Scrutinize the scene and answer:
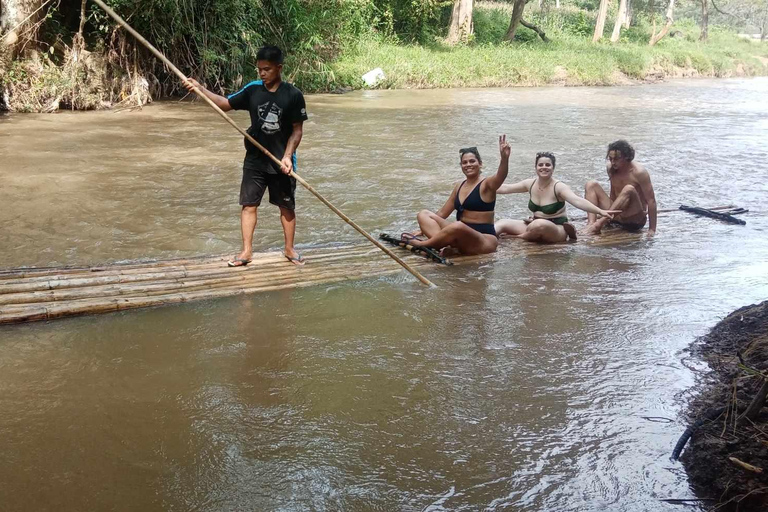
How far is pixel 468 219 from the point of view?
18.5 ft

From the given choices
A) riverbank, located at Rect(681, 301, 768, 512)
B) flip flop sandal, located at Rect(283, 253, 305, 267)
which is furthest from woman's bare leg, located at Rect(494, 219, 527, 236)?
riverbank, located at Rect(681, 301, 768, 512)

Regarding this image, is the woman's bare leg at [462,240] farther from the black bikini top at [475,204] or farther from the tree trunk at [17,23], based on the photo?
the tree trunk at [17,23]

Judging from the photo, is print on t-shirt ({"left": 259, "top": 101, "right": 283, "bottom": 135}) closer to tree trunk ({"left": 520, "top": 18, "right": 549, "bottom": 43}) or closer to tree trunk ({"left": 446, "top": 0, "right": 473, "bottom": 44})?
tree trunk ({"left": 446, "top": 0, "right": 473, "bottom": 44})

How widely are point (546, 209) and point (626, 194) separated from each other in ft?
2.48

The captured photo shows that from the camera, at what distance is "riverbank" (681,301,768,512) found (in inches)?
96.6

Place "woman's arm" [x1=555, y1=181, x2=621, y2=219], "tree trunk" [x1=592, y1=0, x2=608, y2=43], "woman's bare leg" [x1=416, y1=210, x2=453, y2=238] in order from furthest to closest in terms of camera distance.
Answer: "tree trunk" [x1=592, y1=0, x2=608, y2=43]
"woman's arm" [x1=555, y1=181, x2=621, y2=219]
"woman's bare leg" [x1=416, y1=210, x2=453, y2=238]

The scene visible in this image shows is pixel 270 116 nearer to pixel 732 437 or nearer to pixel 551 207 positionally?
pixel 551 207

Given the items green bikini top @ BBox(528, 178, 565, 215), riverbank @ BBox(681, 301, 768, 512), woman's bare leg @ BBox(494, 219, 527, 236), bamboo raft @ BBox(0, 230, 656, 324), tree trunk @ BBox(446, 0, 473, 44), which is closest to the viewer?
riverbank @ BBox(681, 301, 768, 512)

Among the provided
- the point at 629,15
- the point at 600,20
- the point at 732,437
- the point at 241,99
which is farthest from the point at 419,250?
the point at 629,15

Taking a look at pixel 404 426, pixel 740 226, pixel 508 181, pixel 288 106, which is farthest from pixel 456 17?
pixel 404 426

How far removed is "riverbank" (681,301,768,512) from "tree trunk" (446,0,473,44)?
832 inches

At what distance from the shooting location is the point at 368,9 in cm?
2127

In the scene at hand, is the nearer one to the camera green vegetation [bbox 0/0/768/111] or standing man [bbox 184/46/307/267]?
standing man [bbox 184/46/307/267]

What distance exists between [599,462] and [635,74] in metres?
24.1
